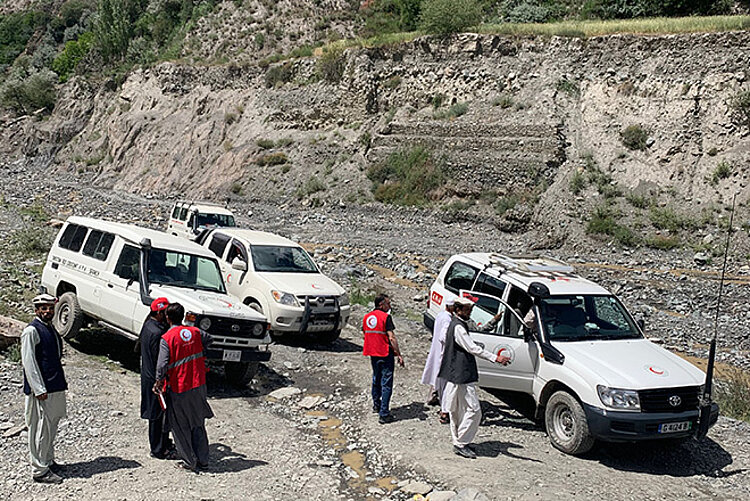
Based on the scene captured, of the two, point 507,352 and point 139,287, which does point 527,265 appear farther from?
point 139,287

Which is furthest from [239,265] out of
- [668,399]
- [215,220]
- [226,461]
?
[215,220]

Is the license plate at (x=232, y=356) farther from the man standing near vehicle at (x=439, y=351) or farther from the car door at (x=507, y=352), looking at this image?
the car door at (x=507, y=352)

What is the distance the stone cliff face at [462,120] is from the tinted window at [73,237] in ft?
72.3

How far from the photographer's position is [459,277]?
34.6 ft

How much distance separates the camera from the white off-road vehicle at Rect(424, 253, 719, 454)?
7070mm

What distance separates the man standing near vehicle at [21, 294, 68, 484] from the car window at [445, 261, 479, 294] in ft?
20.0

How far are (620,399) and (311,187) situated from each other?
1237 inches

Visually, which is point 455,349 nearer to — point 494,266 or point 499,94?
point 494,266

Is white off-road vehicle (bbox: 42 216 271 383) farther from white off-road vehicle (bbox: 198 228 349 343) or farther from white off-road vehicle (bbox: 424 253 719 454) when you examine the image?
white off-road vehicle (bbox: 424 253 719 454)

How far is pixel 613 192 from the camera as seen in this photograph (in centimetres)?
2841

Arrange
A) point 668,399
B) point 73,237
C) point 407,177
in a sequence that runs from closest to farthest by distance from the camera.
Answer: point 668,399, point 73,237, point 407,177

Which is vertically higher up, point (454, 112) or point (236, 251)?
point (454, 112)

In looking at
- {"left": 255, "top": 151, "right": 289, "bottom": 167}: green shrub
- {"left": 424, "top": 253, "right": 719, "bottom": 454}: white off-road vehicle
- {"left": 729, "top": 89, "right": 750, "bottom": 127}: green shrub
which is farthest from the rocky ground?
{"left": 255, "top": 151, "right": 289, "bottom": 167}: green shrub

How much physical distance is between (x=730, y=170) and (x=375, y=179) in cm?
1756
